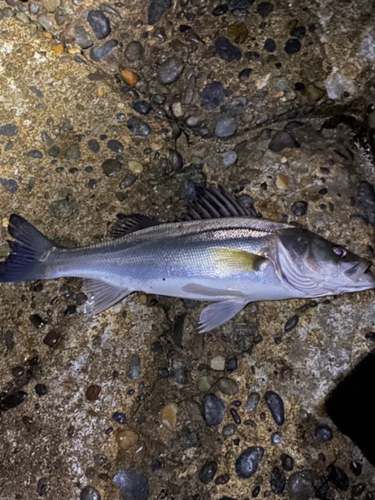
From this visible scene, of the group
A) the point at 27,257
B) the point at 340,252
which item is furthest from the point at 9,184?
the point at 340,252

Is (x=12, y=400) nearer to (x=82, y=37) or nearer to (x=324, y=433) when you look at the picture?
(x=324, y=433)

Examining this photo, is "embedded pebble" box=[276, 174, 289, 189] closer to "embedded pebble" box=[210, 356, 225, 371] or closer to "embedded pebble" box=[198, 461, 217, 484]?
"embedded pebble" box=[210, 356, 225, 371]

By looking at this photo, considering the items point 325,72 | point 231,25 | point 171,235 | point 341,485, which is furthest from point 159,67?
point 341,485

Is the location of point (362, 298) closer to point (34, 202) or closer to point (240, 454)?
point (240, 454)

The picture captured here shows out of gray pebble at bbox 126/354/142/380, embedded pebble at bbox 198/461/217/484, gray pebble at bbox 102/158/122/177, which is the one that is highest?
gray pebble at bbox 102/158/122/177

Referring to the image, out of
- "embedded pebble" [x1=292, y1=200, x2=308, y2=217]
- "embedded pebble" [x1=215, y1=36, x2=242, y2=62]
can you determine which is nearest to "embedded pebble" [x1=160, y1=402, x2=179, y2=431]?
"embedded pebble" [x1=292, y1=200, x2=308, y2=217]

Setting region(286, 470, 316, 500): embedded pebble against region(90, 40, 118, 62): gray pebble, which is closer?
region(286, 470, 316, 500): embedded pebble
